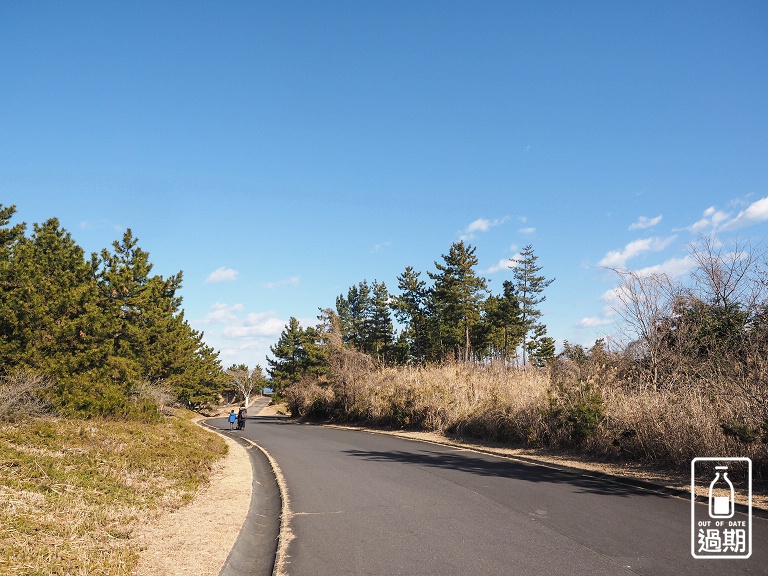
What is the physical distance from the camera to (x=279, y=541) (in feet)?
22.5

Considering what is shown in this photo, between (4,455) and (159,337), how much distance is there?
3193 cm

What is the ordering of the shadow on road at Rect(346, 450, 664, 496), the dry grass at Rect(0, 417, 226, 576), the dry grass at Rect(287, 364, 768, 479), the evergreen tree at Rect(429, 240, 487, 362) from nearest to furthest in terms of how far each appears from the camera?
1. the dry grass at Rect(0, 417, 226, 576)
2. the shadow on road at Rect(346, 450, 664, 496)
3. the dry grass at Rect(287, 364, 768, 479)
4. the evergreen tree at Rect(429, 240, 487, 362)

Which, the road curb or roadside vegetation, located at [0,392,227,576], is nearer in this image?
roadside vegetation, located at [0,392,227,576]

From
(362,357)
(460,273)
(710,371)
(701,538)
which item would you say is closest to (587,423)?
(710,371)

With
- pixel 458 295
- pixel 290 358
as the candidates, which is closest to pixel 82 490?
pixel 458 295

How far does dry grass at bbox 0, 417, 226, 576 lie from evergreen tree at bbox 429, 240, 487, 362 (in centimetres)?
4074

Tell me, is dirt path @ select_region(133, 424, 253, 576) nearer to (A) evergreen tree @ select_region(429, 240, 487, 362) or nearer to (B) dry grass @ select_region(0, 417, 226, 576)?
(B) dry grass @ select_region(0, 417, 226, 576)

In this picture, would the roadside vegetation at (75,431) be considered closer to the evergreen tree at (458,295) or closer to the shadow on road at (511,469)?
the shadow on road at (511,469)

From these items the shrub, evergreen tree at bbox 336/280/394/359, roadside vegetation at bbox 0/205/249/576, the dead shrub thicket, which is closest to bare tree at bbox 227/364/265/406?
evergreen tree at bbox 336/280/394/359

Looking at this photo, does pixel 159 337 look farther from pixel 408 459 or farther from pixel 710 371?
pixel 710 371

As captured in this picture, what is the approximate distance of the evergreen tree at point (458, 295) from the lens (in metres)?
54.3

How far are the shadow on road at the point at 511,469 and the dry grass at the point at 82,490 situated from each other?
5918mm

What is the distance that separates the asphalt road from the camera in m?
5.67

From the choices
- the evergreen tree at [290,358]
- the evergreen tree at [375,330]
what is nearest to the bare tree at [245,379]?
the evergreen tree at [290,358]
